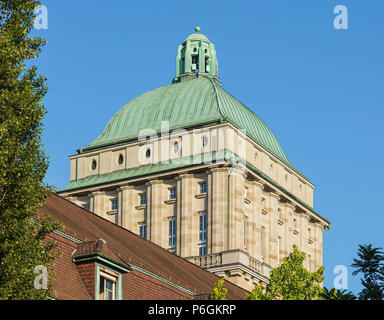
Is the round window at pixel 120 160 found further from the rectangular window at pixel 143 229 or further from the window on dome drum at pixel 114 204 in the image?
the rectangular window at pixel 143 229

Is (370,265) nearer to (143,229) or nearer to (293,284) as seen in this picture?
(293,284)

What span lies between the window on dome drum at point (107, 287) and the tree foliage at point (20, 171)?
17.2 feet

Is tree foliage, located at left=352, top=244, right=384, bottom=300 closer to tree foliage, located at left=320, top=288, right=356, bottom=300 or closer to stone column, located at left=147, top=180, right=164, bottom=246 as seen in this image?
tree foliage, located at left=320, top=288, right=356, bottom=300

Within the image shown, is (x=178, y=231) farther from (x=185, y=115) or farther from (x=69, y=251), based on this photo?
(x=69, y=251)

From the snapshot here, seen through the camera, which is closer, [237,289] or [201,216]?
[237,289]

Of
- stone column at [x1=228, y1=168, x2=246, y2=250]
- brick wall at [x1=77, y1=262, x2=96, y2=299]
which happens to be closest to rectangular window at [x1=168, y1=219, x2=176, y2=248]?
stone column at [x1=228, y1=168, x2=246, y2=250]

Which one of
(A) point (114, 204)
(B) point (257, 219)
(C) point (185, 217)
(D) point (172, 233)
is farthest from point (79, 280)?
(A) point (114, 204)

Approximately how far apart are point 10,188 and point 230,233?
64136 mm

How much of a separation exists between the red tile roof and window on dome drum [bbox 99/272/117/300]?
27.0 inches

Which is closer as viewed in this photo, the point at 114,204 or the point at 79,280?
the point at 79,280

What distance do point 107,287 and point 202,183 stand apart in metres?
60.1

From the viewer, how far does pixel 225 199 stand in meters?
99.8

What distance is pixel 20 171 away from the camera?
35438 mm
